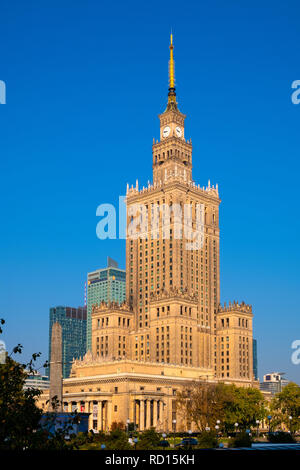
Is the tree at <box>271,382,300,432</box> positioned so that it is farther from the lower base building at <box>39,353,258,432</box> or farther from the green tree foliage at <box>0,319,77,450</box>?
the green tree foliage at <box>0,319,77,450</box>

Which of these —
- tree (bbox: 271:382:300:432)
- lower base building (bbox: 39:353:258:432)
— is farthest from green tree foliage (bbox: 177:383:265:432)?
tree (bbox: 271:382:300:432)

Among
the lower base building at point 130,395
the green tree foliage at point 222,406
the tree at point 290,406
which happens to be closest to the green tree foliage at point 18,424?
the green tree foliage at point 222,406

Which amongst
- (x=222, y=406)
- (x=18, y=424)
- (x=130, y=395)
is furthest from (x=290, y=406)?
(x=18, y=424)

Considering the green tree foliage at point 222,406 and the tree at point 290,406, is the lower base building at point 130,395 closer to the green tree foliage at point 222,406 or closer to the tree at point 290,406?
the green tree foliage at point 222,406

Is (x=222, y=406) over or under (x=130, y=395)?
under

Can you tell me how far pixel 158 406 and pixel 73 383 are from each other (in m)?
28.8

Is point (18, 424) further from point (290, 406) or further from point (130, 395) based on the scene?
point (290, 406)

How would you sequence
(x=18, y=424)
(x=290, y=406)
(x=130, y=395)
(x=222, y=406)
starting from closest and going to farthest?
(x=18, y=424)
(x=222, y=406)
(x=290, y=406)
(x=130, y=395)

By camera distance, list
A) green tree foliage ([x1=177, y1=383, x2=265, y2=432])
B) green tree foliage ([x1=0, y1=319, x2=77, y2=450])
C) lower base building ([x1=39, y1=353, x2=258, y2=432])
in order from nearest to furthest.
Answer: green tree foliage ([x1=0, y1=319, x2=77, y2=450]) < green tree foliage ([x1=177, y1=383, x2=265, y2=432]) < lower base building ([x1=39, y1=353, x2=258, y2=432])

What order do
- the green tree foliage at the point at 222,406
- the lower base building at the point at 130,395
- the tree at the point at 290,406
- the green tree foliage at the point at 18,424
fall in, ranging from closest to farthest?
the green tree foliage at the point at 18,424 < the green tree foliage at the point at 222,406 < the tree at the point at 290,406 < the lower base building at the point at 130,395

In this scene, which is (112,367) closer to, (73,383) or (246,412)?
(73,383)

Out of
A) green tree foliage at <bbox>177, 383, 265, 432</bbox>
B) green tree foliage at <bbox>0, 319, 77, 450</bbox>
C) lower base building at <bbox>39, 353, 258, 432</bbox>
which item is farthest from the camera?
lower base building at <bbox>39, 353, 258, 432</bbox>

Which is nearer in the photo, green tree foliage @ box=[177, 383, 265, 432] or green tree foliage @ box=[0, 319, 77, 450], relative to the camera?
green tree foliage @ box=[0, 319, 77, 450]
